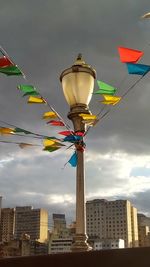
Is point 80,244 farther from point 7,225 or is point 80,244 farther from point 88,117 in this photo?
point 7,225

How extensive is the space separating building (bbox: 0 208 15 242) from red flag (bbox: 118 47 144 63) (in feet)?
573

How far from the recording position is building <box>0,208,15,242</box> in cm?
17975

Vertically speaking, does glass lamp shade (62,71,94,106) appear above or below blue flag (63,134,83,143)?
above

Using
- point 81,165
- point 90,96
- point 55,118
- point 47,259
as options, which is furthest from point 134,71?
point 47,259

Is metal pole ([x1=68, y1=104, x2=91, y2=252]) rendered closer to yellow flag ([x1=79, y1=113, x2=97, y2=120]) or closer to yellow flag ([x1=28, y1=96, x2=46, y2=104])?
yellow flag ([x1=79, y1=113, x2=97, y2=120])

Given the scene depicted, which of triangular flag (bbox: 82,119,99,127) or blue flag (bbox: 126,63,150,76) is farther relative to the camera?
triangular flag (bbox: 82,119,99,127)

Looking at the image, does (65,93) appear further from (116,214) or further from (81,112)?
(116,214)

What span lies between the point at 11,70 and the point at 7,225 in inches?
Answer: 7215

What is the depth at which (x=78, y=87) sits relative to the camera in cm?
625

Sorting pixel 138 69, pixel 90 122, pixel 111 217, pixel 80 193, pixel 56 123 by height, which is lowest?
pixel 80 193

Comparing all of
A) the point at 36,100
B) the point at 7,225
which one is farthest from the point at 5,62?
the point at 7,225

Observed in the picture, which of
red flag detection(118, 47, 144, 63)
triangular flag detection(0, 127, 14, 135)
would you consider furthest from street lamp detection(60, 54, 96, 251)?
triangular flag detection(0, 127, 14, 135)

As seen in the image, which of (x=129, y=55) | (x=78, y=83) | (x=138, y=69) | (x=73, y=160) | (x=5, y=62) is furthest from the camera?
(x=5, y=62)

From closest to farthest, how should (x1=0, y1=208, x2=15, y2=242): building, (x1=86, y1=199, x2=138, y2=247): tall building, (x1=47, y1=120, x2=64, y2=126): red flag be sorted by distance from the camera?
(x1=47, y1=120, x2=64, y2=126): red flag
(x1=86, y1=199, x2=138, y2=247): tall building
(x1=0, y1=208, x2=15, y2=242): building
